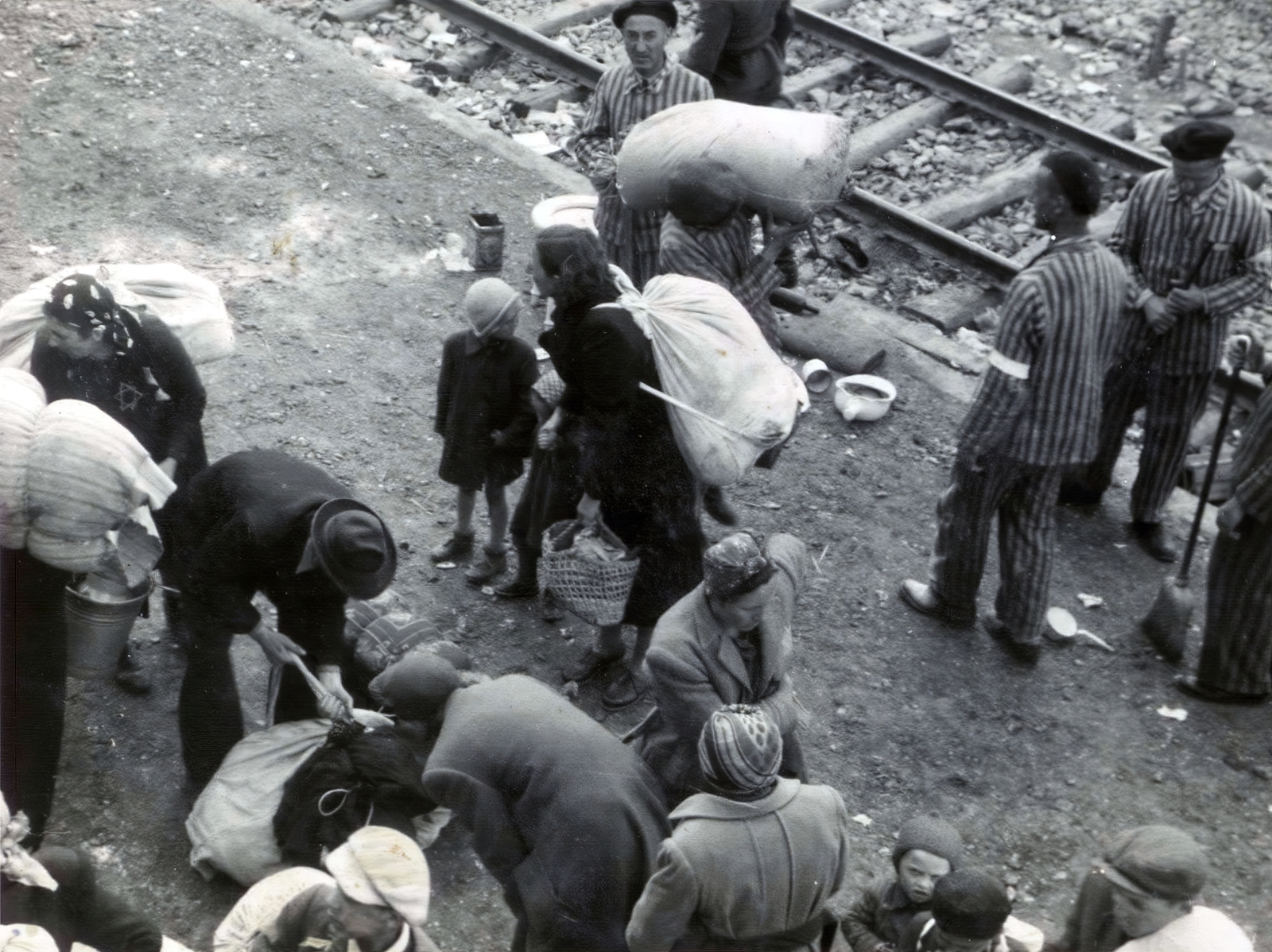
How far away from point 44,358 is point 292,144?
4.45m

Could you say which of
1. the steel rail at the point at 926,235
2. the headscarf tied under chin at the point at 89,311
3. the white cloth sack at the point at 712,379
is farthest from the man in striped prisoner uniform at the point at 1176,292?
the headscarf tied under chin at the point at 89,311

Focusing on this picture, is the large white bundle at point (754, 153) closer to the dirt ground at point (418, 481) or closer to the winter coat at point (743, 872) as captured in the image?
the dirt ground at point (418, 481)

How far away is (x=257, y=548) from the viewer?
4.36 metres

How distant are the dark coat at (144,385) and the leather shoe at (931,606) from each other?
119 inches

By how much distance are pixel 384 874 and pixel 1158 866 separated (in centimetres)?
193

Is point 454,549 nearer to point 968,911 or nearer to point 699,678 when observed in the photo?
point 699,678

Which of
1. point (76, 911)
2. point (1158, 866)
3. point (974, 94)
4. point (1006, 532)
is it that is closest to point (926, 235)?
point (974, 94)

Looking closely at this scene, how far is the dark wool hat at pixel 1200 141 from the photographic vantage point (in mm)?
5656

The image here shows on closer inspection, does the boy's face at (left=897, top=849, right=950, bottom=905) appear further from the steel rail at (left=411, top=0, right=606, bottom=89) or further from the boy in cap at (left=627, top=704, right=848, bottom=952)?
the steel rail at (left=411, top=0, right=606, bottom=89)

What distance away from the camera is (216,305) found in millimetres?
5340

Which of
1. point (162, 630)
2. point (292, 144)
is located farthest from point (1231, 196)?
point (292, 144)

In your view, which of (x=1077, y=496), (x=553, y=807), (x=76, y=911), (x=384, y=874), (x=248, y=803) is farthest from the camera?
(x=1077, y=496)

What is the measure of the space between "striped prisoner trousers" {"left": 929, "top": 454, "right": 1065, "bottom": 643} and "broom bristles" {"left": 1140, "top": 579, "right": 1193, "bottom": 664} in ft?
1.77

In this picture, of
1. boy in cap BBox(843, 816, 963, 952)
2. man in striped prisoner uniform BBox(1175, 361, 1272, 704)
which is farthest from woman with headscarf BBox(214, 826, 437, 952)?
man in striped prisoner uniform BBox(1175, 361, 1272, 704)
